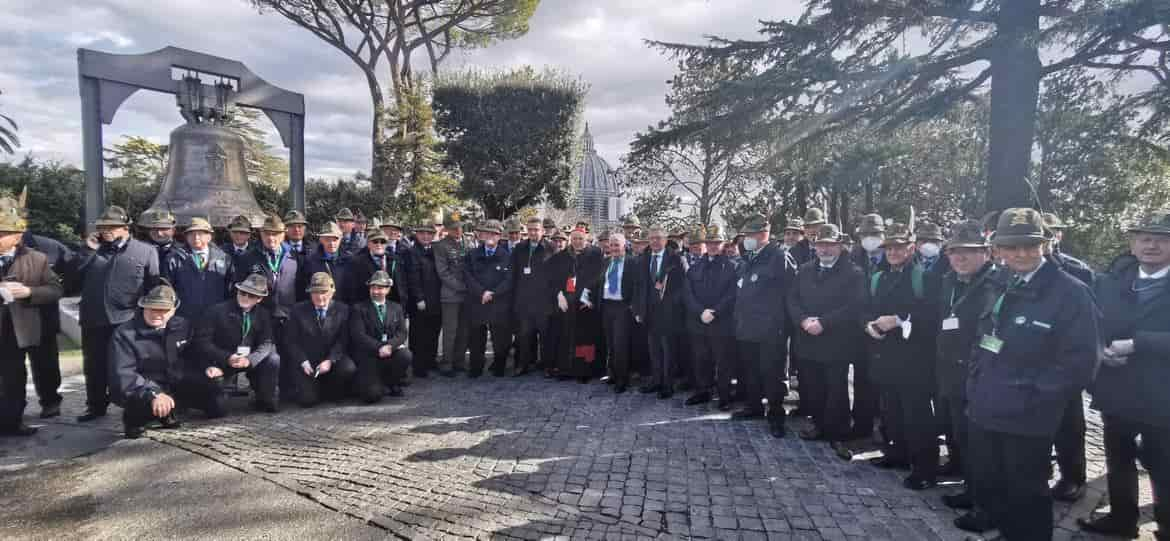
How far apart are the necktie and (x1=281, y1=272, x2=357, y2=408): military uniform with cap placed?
316 centimetres

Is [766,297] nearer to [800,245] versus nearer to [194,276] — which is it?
[800,245]

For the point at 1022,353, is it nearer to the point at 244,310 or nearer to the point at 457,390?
the point at 457,390

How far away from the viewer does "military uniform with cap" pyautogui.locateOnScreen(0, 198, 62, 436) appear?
17.1 ft

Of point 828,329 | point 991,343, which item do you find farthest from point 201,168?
point 991,343

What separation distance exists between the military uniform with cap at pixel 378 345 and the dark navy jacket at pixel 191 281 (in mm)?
1423

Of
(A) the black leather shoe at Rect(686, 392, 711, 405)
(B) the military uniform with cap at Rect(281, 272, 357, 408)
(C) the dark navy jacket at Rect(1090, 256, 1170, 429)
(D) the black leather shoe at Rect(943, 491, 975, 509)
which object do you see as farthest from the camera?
(A) the black leather shoe at Rect(686, 392, 711, 405)

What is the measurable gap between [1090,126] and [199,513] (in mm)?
14829

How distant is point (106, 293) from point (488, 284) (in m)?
4.03

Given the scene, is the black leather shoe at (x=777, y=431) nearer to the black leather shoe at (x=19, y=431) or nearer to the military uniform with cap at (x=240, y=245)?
the military uniform with cap at (x=240, y=245)

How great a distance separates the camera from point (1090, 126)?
430 inches

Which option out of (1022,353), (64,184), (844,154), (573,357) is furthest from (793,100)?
(64,184)

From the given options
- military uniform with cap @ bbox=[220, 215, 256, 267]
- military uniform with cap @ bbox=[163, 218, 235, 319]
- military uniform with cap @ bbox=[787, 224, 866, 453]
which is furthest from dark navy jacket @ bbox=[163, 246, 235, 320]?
military uniform with cap @ bbox=[787, 224, 866, 453]

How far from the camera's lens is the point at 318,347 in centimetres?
627

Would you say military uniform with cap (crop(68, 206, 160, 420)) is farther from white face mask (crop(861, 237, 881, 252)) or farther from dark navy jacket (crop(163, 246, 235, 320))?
white face mask (crop(861, 237, 881, 252))
